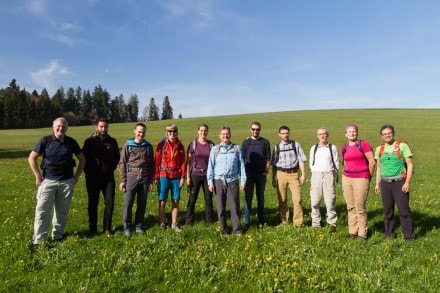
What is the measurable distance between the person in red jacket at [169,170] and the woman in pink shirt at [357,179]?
4.11m

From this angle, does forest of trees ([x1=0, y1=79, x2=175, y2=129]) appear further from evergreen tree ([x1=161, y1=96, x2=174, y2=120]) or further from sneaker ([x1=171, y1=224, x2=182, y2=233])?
sneaker ([x1=171, y1=224, x2=182, y2=233])

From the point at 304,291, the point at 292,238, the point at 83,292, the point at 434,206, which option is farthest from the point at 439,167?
the point at 83,292

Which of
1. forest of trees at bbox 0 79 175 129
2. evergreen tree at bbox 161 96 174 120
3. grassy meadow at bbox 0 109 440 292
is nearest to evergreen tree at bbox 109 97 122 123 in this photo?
forest of trees at bbox 0 79 175 129

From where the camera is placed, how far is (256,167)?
903 centimetres

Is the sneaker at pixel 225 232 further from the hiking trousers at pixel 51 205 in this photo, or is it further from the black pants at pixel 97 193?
the hiking trousers at pixel 51 205

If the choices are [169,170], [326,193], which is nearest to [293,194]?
[326,193]

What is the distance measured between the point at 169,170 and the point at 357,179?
4.59 meters

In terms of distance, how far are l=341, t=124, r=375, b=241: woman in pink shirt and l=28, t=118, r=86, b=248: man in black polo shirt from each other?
6510mm

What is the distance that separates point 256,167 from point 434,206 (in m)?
6.43

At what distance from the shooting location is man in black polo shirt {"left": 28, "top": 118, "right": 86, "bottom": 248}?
702 cm

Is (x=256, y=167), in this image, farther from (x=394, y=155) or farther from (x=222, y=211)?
(x=394, y=155)

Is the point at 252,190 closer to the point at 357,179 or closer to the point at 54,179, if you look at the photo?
the point at 357,179

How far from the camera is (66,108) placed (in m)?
120

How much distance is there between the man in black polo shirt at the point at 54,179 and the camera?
702 centimetres
